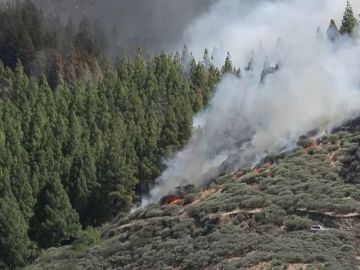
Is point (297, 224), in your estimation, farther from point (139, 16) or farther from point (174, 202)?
point (139, 16)

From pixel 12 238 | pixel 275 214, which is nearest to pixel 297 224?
pixel 275 214

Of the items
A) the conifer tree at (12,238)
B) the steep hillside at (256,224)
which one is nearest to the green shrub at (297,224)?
the steep hillside at (256,224)

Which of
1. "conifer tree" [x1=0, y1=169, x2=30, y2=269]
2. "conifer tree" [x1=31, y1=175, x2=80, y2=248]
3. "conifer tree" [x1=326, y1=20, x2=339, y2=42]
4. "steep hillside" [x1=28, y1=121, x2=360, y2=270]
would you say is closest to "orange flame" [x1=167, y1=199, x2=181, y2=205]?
"steep hillside" [x1=28, y1=121, x2=360, y2=270]

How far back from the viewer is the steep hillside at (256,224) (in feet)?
150

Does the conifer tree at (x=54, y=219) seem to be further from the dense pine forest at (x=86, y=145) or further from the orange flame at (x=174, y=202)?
the orange flame at (x=174, y=202)

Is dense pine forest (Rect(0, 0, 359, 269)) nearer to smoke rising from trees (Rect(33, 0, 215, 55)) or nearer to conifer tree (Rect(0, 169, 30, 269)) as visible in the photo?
conifer tree (Rect(0, 169, 30, 269))

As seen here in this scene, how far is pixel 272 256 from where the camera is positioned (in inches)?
1758

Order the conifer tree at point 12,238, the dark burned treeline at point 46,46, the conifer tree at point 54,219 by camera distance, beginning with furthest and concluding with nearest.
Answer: the dark burned treeline at point 46,46, the conifer tree at point 54,219, the conifer tree at point 12,238

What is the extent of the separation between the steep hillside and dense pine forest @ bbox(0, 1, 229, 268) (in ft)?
→ 14.5

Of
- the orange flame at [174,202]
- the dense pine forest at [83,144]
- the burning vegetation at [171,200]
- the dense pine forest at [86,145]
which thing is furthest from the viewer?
the dense pine forest at [83,144]

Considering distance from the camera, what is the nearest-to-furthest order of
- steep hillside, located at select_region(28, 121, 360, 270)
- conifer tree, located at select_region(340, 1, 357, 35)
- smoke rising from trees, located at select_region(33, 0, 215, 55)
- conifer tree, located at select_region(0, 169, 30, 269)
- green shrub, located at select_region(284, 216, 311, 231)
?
steep hillside, located at select_region(28, 121, 360, 270)
green shrub, located at select_region(284, 216, 311, 231)
conifer tree, located at select_region(0, 169, 30, 269)
conifer tree, located at select_region(340, 1, 357, 35)
smoke rising from trees, located at select_region(33, 0, 215, 55)

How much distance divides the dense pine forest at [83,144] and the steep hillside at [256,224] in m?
4.43

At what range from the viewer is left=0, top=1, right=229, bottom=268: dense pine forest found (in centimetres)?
6712

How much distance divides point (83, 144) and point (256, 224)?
2898 centimetres
